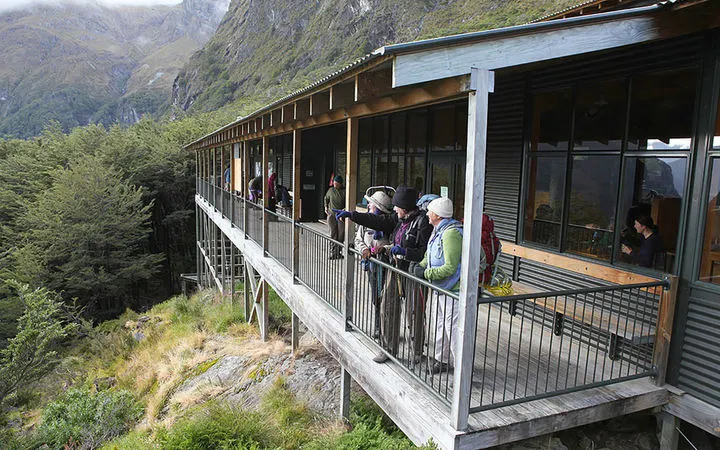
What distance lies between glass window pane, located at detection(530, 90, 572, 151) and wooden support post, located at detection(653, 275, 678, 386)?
2.28m

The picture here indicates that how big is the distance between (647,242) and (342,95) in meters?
3.51

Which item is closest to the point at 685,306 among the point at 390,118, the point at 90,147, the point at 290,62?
the point at 390,118

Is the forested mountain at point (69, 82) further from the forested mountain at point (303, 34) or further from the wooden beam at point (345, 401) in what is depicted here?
the wooden beam at point (345, 401)

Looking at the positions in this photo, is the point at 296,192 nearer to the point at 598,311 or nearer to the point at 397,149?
the point at 397,149

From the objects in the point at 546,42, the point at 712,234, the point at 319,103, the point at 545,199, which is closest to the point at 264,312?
the point at 319,103

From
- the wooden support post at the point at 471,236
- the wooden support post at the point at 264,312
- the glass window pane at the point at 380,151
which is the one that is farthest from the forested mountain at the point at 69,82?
the wooden support post at the point at 471,236

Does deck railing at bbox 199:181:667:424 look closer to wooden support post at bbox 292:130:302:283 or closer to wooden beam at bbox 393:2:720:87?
wooden support post at bbox 292:130:302:283

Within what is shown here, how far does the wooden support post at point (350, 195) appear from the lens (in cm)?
557

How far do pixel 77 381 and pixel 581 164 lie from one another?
634 inches

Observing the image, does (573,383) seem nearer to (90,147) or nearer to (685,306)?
(685,306)

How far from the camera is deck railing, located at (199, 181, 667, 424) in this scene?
4.23 meters

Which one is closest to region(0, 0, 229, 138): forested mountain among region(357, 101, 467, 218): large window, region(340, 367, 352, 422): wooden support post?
region(357, 101, 467, 218): large window

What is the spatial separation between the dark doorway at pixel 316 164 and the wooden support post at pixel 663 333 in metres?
10.7

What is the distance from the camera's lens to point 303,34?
76.8 metres
